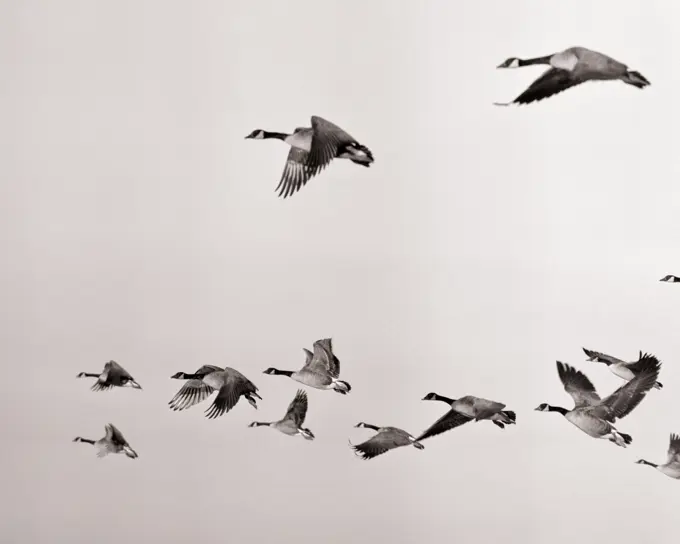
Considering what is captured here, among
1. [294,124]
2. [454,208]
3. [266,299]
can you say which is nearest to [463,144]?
[454,208]

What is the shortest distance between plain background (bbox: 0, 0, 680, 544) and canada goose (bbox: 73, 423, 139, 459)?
25mm

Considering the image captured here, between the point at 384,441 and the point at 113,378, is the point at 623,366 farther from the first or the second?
the point at 113,378

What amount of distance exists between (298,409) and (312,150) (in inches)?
33.7

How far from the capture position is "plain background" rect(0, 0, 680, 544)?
2551mm

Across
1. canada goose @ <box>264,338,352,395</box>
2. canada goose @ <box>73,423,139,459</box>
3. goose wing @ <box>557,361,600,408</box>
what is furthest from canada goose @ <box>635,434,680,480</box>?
canada goose @ <box>73,423,139,459</box>

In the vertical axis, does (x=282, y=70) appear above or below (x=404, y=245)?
above

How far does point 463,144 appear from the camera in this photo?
2.65 m

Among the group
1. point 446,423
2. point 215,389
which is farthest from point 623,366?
point 215,389

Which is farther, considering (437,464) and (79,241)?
(79,241)

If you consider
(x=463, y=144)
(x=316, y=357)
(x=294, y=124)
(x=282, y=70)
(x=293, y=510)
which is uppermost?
(x=282, y=70)

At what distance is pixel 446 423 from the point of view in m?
2.58

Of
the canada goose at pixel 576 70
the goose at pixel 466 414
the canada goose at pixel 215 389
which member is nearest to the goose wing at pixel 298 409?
the canada goose at pixel 215 389

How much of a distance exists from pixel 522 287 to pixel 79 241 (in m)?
1.51

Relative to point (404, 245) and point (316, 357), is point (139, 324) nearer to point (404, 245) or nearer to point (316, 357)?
point (316, 357)
